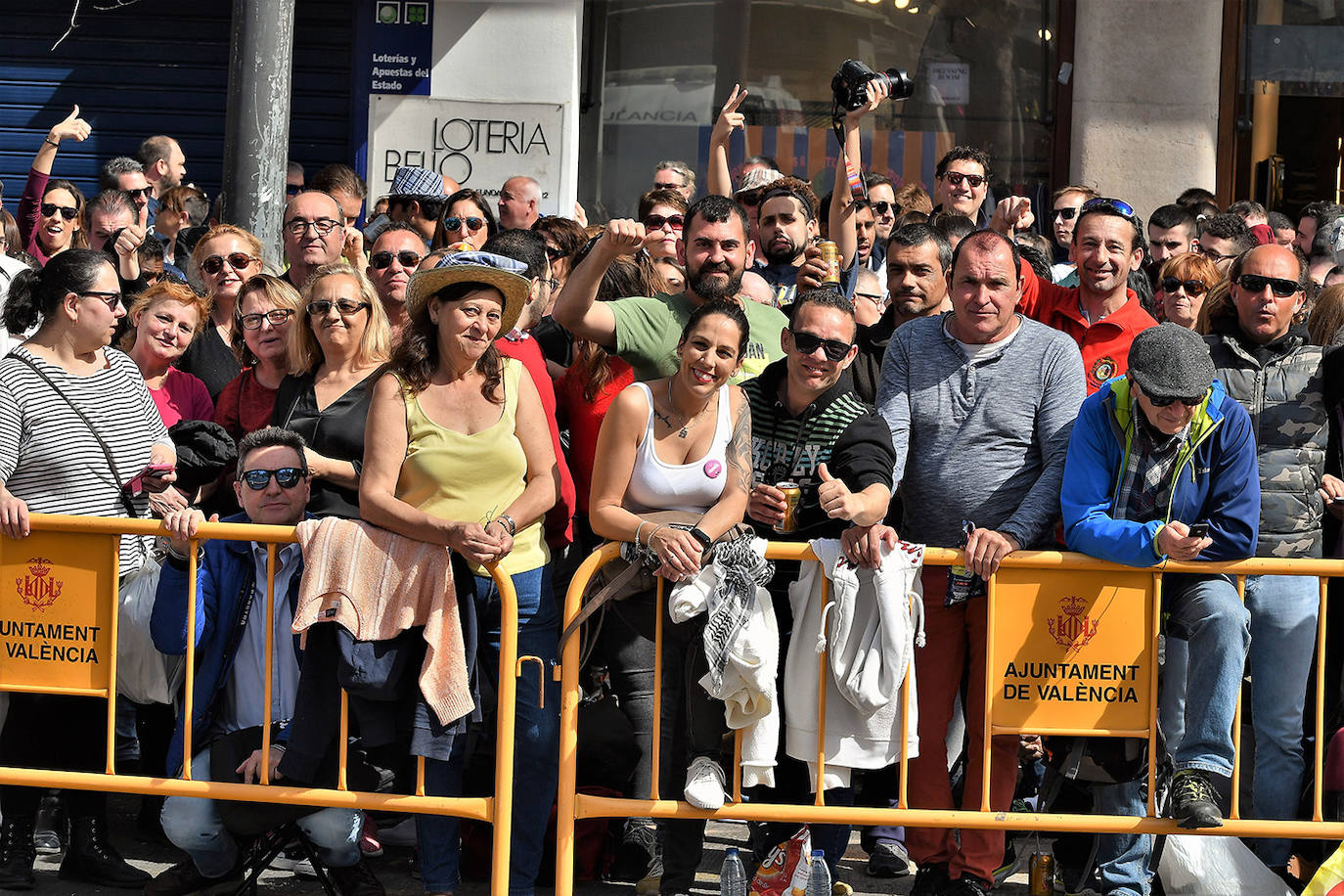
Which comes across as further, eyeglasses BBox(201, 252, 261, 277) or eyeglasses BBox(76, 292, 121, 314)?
eyeglasses BBox(201, 252, 261, 277)

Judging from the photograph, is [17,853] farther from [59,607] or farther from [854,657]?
[854,657]

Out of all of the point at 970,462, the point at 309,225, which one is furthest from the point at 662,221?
the point at 970,462

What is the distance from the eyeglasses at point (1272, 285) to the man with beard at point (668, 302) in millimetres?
1677

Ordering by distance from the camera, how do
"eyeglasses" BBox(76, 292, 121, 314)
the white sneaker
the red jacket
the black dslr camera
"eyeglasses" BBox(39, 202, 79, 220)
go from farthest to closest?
"eyeglasses" BBox(39, 202, 79, 220) < the black dslr camera < the red jacket < "eyeglasses" BBox(76, 292, 121, 314) < the white sneaker

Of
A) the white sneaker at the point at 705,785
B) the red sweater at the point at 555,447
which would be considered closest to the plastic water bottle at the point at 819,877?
the white sneaker at the point at 705,785

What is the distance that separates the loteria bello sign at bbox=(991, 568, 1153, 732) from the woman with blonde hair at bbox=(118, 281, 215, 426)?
127 inches

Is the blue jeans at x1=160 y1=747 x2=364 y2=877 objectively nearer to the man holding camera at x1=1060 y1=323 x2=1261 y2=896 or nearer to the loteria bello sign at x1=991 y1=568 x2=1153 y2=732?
the loteria bello sign at x1=991 y1=568 x2=1153 y2=732

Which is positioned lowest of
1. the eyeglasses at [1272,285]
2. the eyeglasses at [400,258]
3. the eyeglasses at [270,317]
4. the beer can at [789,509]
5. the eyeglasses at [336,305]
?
the beer can at [789,509]

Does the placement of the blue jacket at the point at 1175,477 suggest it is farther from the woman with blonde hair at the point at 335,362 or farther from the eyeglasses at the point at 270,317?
the eyeglasses at the point at 270,317

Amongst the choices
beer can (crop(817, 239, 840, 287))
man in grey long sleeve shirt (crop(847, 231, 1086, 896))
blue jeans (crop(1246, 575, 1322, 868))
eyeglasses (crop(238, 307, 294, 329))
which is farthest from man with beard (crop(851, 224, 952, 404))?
eyeglasses (crop(238, 307, 294, 329))

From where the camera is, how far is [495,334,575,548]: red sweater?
5496mm

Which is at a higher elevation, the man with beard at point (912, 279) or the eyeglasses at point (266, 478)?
the man with beard at point (912, 279)

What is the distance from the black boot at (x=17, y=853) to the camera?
545 centimetres

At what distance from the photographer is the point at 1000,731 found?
5.03 meters
